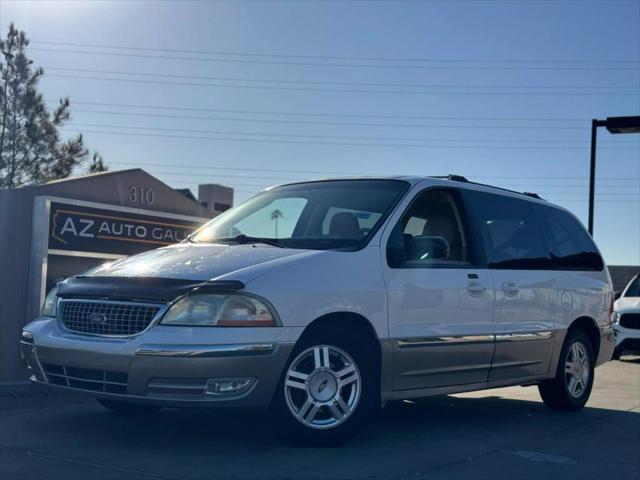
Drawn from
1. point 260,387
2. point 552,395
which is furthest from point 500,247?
point 260,387

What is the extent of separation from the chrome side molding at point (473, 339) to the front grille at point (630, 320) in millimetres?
8248

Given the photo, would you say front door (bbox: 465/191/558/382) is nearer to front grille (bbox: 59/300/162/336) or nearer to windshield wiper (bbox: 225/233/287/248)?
windshield wiper (bbox: 225/233/287/248)

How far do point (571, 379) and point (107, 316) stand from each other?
4.55m

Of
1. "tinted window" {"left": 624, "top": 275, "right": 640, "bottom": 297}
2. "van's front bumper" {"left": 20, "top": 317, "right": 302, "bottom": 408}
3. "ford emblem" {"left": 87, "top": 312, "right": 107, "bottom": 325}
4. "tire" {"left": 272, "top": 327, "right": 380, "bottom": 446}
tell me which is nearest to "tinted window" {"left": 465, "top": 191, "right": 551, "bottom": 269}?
"tire" {"left": 272, "top": 327, "right": 380, "bottom": 446}

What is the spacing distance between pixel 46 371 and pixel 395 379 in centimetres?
233

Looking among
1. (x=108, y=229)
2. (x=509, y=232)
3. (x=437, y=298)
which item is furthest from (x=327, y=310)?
(x=108, y=229)

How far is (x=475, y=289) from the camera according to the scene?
6.93 meters

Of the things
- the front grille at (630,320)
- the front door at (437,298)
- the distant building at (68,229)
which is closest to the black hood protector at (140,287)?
the front door at (437,298)

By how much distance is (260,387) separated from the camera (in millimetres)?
5430

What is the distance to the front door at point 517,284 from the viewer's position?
7.23m

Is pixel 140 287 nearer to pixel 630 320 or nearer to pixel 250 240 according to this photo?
pixel 250 240

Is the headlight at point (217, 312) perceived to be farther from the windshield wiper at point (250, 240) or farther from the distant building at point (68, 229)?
the distant building at point (68, 229)

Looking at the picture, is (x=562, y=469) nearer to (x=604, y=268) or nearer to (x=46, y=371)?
(x=46, y=371)

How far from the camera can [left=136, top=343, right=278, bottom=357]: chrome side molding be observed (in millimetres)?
5289
